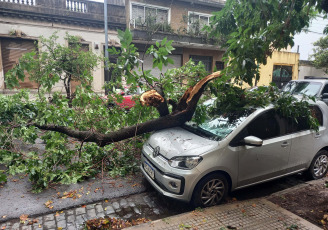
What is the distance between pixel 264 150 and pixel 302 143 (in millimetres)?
999

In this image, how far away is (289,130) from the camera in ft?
13.9

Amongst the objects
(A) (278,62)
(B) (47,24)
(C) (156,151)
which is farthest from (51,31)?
(A) (278,62)

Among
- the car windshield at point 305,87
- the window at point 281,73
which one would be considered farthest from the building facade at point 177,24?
the car windshield at point 305,87

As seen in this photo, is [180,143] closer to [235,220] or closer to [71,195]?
[235,220]

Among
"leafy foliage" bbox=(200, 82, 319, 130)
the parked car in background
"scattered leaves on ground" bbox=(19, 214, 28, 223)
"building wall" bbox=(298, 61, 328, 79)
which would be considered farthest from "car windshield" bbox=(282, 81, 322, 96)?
"building wall" bbox=(298, 61, 328, 79)

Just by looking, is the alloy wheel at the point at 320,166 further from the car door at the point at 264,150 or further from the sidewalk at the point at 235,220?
the sidewalk at the point at 235,220

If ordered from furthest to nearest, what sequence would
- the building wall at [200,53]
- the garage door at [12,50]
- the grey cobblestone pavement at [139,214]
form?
the building wall at [200,53] < the garage door at [12,50] < the grey cobblestone pavement at [139,214]

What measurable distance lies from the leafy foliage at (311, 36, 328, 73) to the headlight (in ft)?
63.4

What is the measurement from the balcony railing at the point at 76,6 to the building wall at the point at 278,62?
15.4 meters

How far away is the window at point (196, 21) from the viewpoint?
17141 millimetres

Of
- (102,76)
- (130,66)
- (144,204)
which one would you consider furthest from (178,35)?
(144,204)

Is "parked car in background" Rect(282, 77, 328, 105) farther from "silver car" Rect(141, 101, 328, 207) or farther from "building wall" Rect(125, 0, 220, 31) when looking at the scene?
"building wall" Rect(125, 0, 220, 31)

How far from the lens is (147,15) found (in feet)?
52.3

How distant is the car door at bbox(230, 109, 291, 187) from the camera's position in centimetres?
374
